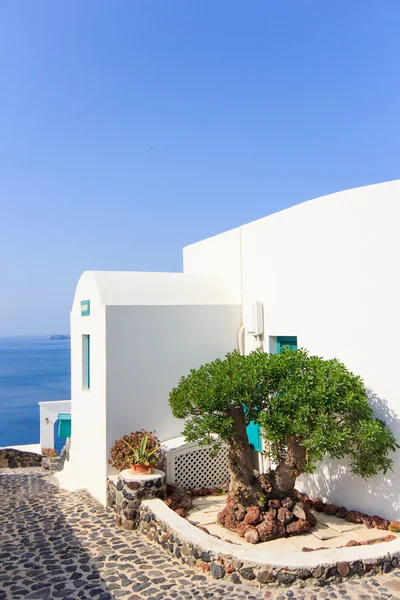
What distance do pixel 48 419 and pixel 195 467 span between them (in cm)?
1864

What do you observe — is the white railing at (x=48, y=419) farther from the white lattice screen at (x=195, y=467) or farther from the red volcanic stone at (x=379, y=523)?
the red volcanic stone at (x=379, y=523)

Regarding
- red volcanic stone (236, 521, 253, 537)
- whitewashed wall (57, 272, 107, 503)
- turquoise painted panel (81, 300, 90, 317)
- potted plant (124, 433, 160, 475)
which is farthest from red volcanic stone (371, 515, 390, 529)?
turquoise painted panel (81, 300, 90, 317)

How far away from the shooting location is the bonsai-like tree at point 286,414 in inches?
283

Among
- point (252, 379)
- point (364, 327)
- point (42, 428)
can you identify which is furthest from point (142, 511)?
point (42, 428)

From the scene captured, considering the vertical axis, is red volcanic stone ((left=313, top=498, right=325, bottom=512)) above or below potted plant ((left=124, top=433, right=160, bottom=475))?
below

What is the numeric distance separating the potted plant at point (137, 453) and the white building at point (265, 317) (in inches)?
12.0

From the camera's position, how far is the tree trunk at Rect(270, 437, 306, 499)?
7.77m

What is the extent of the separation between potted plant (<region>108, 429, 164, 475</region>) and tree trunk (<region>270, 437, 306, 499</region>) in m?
2.34

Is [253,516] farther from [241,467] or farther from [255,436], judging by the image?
[255,436]

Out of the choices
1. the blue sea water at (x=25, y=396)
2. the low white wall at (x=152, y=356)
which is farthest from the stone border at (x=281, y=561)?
the blue sea water at (x=25, y=396)

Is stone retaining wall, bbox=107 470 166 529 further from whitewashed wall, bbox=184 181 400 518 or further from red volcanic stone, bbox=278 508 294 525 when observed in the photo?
whitewashed wall, bbox=184 181 400 518

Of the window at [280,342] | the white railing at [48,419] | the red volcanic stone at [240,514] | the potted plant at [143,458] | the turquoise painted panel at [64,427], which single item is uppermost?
the window at [280,342]

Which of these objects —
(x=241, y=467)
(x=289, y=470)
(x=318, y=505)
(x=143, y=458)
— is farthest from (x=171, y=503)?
(x=318, y=505)

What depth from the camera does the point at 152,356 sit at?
34.2ft
